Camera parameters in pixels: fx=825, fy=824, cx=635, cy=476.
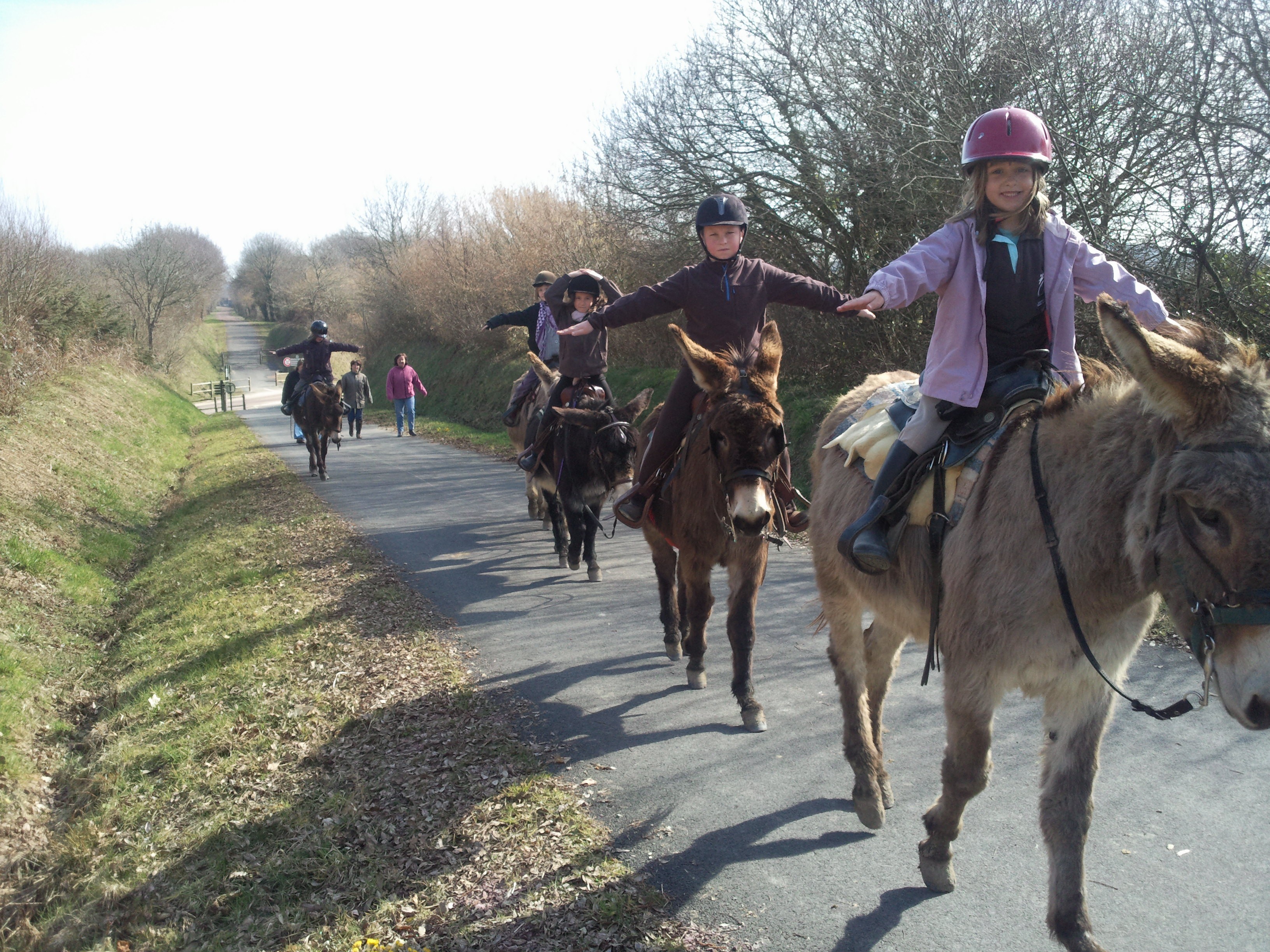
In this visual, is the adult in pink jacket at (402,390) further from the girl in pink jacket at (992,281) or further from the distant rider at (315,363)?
the girl in pink jacket at (992,281)

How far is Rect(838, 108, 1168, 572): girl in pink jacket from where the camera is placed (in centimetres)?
312

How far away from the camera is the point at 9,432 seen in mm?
13609

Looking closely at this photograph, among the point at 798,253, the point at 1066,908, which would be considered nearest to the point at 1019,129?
the point at 1066,908

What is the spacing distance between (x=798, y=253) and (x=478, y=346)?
20.1 metres

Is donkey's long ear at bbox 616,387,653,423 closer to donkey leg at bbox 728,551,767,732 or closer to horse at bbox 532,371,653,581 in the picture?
horse at bbox 532,371,653,581

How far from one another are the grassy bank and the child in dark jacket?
2.66m

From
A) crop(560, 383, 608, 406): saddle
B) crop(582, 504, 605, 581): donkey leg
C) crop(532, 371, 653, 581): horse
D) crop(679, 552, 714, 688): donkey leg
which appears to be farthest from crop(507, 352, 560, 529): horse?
crop(679, 552, 714, 688): donkey leg

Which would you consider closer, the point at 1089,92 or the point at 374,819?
the point at 374,819

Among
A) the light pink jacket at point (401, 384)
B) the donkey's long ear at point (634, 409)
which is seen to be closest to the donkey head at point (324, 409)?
the light pink jacket at point (401, 384)

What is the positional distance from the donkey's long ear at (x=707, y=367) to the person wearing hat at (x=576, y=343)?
142 inches

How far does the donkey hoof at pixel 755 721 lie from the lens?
15.7 feet

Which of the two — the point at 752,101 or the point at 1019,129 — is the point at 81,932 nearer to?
the point at 1019,129

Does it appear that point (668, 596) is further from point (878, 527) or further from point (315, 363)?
point (315, 363)

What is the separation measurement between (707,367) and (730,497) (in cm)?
77
